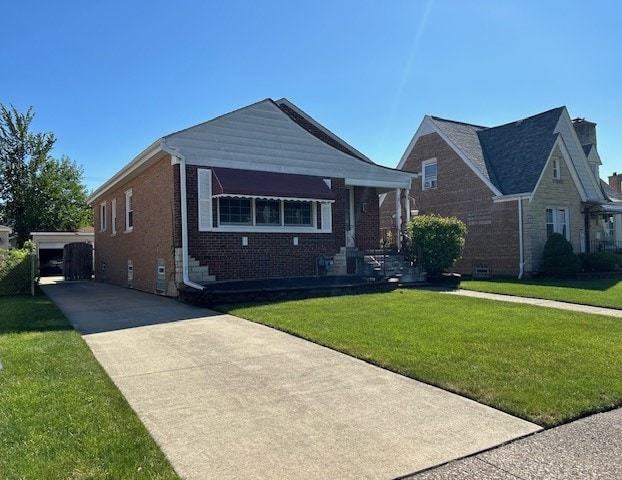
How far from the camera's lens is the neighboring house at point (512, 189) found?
2112cm

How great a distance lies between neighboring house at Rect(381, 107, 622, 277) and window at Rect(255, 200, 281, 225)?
32.4ft

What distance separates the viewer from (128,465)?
11.2ft

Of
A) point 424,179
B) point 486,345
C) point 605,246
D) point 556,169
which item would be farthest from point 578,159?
point 486,345

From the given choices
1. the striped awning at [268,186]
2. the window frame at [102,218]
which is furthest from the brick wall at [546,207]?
the window frame at [102,218]

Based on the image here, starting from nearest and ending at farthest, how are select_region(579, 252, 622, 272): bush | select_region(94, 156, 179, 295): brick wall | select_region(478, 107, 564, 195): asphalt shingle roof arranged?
select_region(94, 156, 179, 295): brick wall
select_region(579, 252, 622, 272): bush
select_region(478, 107, 564, 195): asphalt shingle roof

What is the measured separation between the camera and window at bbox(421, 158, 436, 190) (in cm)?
2498

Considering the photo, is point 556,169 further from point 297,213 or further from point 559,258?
point 297,213

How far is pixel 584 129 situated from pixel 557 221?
27.1ft

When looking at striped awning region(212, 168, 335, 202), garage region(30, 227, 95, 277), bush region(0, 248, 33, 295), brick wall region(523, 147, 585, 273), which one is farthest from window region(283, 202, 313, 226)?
garage region(30, 227, 95, 277)

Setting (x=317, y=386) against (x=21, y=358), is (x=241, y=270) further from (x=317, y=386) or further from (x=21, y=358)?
(x=317, y=386)

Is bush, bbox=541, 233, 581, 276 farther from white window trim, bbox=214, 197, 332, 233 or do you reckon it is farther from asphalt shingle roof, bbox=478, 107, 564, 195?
white window trim, bbox=214, 197, 332, 233

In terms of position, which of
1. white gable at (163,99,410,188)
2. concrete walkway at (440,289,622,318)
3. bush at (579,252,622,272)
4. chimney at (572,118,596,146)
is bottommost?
concrete walkway at (440,289,622,318)

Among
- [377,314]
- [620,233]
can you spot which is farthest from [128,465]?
[620,233]

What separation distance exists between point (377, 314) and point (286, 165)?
671 centimetres
